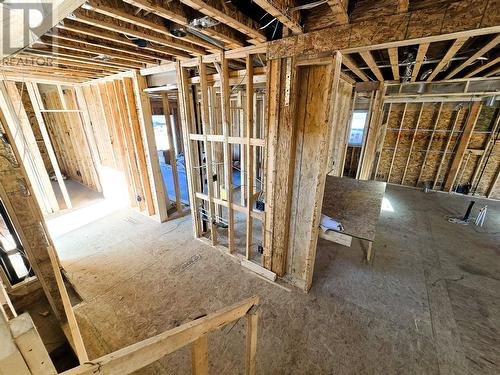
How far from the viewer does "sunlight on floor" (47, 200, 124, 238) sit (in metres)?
4.13

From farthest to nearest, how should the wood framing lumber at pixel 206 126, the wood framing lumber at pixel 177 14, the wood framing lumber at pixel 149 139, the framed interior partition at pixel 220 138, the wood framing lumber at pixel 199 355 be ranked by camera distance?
the wood framing lumber at pixel 149 139 → the wood framing lumber at pixel 206 126 → the framed interior partition at pixel 220 138 → the wood framing lumber at pixel 177 14 → the wood framing lumber at pixel 199 355

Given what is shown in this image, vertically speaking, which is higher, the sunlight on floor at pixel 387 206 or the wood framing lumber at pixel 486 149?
the wood framing lumber at pixel 486 149

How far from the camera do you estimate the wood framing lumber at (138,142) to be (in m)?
3.72

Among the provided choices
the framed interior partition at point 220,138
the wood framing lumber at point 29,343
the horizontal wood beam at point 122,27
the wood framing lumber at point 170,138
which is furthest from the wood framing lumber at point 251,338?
the wood framing lumber at point 170,138

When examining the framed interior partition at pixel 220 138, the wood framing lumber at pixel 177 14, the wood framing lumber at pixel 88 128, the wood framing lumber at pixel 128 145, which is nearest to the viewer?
the wood framing lumber at pixel 177 14

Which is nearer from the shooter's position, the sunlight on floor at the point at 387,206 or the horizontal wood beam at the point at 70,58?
the horizontal wood beam at the point at 70,58

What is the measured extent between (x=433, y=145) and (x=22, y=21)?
8395 mm

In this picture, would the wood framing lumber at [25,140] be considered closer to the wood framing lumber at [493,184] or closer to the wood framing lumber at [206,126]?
the wood framing lumber at [206,126]

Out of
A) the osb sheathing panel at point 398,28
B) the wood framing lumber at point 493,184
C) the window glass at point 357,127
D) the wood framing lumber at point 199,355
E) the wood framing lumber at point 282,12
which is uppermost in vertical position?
the wood framing lumber at point 282,12

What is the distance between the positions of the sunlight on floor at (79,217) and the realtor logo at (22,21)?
4.46 m

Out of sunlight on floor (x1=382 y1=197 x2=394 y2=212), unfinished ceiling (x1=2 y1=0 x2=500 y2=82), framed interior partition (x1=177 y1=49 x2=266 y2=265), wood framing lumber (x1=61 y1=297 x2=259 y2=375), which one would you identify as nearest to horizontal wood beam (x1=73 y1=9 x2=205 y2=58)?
unfinished ceiling (x1=2 y1=0 x2=500 y2=82)

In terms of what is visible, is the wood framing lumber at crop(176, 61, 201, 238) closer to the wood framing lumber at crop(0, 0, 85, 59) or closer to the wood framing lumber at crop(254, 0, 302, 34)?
the wood framing lumber at crop(254, 0, 302, 34)

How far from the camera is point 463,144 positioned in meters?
5.66

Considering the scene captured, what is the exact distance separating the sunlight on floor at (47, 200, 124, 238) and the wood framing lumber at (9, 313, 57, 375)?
4320mm
